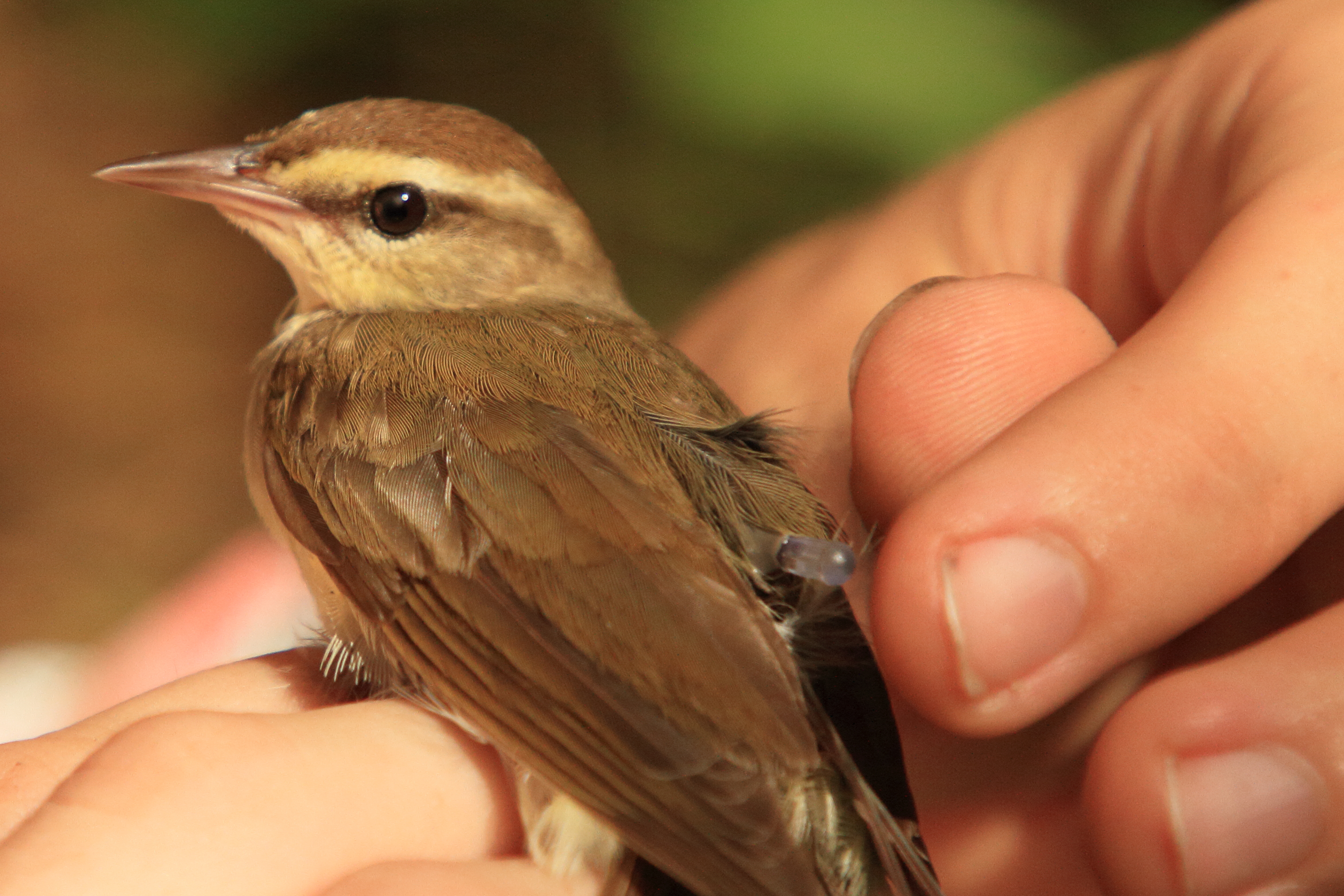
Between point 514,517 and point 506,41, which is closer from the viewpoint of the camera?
point 514,517

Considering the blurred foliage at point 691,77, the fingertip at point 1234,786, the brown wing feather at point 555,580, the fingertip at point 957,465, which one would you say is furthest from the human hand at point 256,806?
the blurred foliage at point 691,77

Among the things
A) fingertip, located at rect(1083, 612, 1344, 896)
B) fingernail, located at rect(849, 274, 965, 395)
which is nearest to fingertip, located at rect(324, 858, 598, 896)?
fingertip, located at rect(1083, 612, 1344, 896)

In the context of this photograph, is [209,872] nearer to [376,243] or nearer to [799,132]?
[376,243]

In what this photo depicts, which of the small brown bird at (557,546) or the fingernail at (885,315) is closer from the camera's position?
the small brown bird at (557,546)

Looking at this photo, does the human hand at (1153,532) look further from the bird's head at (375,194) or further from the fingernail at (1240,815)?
the bird's head at (375,194)

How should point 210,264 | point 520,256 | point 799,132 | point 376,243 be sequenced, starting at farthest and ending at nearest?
point 210,264
point 799,132
point 520,256
point 376,243

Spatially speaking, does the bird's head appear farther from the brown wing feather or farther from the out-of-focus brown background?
the out-of-focus brown background

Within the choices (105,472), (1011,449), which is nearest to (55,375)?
(105,472)
